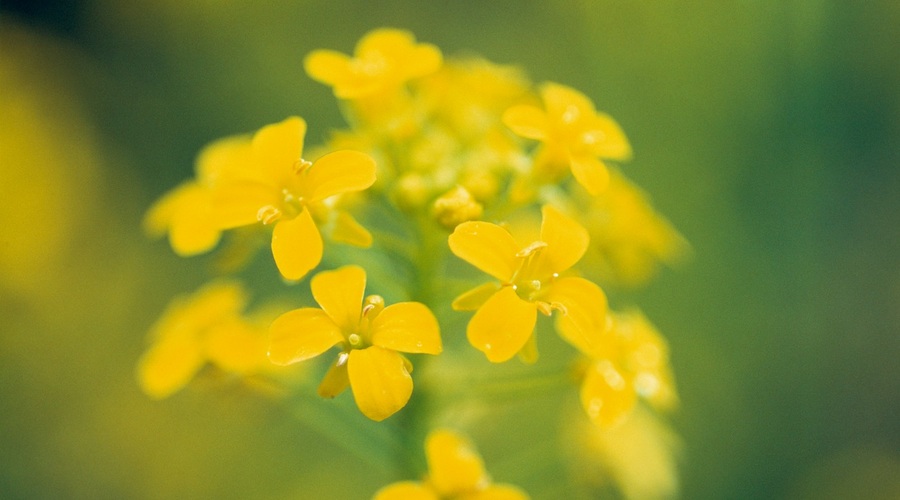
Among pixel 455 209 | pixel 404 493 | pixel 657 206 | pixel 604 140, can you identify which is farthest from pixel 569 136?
pixel 657 206

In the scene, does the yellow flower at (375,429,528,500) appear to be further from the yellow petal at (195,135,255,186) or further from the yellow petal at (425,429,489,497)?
the yellow petal at (195,135,255,186)

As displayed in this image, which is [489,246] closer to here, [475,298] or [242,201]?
[475,298]

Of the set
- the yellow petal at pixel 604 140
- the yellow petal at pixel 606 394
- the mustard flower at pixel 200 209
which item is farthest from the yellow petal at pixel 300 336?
the yellow petal at pixel 604 140

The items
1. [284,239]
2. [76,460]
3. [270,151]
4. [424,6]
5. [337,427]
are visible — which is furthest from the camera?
[424,6]

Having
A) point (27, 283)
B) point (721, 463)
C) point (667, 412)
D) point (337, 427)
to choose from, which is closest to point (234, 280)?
point (27, 283)

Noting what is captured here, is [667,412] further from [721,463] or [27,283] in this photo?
[27,283]

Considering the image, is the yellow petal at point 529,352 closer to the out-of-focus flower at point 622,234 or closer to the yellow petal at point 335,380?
the yellow petal at point 335,380
